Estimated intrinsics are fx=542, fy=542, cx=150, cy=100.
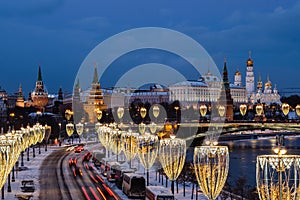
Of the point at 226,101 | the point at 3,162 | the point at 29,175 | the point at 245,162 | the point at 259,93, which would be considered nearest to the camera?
the point at 3,162

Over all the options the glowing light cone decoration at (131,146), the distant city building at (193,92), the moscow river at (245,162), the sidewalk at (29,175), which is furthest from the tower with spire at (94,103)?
the glowing light cone decoration at (131,146)

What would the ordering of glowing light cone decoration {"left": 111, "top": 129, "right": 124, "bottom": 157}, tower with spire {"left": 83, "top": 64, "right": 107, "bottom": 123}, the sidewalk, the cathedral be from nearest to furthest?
the sidewalk < glowing light cone decoration {"left": 111, "top": 129, "right": 124, "bottom": 157} < tower with spire {"left": 83, "top": 64, "right": 107, "bottom": 123} < the cathedral

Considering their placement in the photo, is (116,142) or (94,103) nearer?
(116,142)

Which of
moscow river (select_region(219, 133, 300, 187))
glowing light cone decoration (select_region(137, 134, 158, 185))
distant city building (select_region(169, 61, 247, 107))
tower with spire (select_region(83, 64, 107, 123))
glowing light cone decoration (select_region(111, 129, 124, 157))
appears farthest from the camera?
distant city building (select_region(169, 61, 247, 107))

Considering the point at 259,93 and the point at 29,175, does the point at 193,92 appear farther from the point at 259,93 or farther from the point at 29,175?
the point at 29,175

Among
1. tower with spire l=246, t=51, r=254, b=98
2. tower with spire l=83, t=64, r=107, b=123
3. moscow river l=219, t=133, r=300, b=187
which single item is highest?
tower with spire l=246, t=51, r=254, b=98

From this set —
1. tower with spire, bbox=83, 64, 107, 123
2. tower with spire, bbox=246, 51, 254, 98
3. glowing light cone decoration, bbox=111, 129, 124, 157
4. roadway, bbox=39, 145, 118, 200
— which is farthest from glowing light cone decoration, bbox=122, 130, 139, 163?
tower with spire, bbox=246, 51, 254, 98

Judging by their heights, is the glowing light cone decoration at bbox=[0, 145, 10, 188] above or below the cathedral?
below

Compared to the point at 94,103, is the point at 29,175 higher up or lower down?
lower down

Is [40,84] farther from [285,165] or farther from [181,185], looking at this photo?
[285,165]

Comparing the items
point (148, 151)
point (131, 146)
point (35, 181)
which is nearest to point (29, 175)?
point (35, 181)

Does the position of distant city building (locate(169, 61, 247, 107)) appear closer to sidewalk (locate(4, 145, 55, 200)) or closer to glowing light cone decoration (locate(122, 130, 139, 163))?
sidewalk (locate(4, 145, 55, 200))

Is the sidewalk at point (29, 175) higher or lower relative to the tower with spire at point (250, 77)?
lower

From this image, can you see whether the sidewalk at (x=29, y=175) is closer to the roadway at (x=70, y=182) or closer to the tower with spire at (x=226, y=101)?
the roadway at (x=70, y=182)
